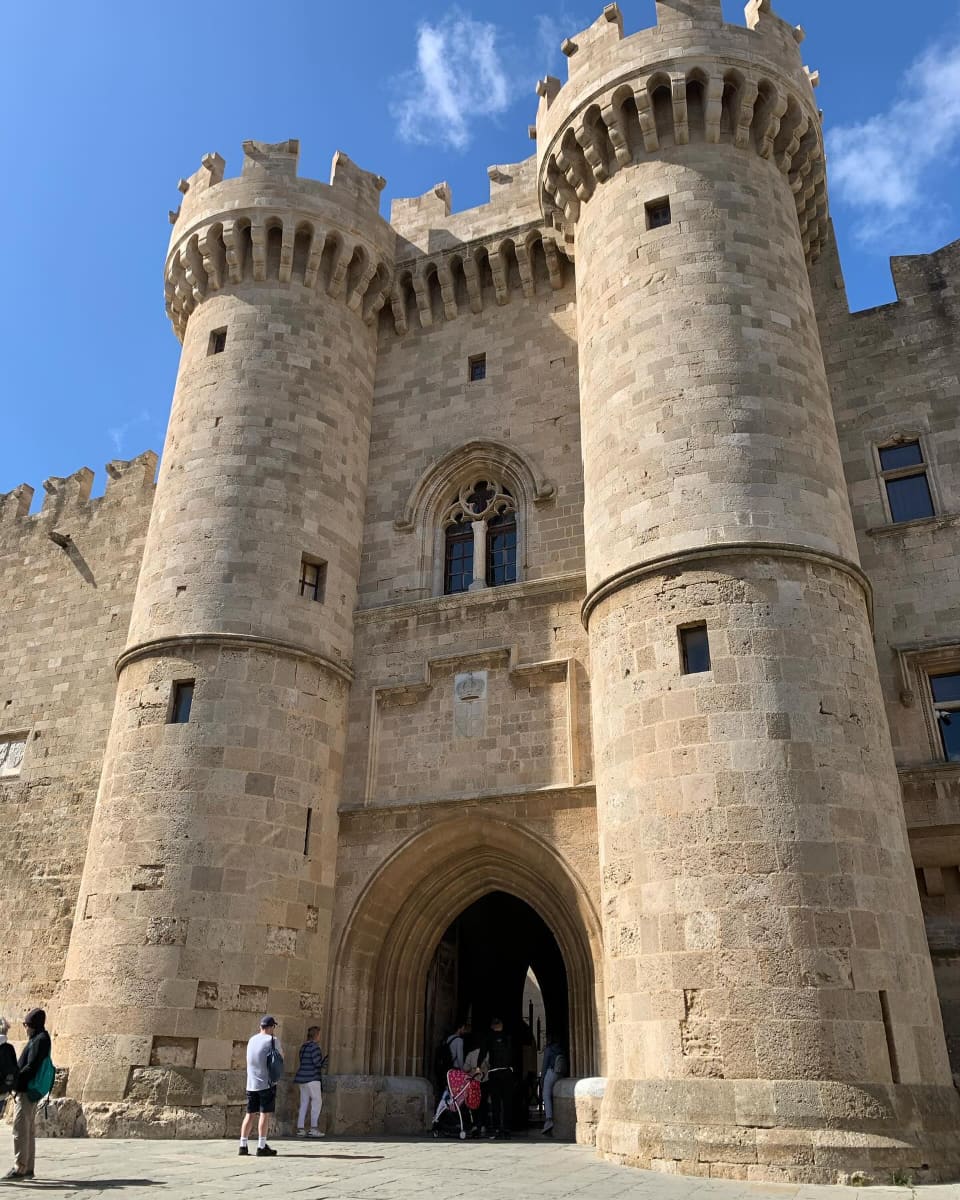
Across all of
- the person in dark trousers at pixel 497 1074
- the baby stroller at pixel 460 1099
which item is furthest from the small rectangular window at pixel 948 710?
the baby stroller at pixel 460 1099

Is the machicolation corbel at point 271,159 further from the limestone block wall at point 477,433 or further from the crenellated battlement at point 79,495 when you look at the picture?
the crenellated battlement at point 79,495

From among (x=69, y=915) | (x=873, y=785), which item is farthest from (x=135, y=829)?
(x=873, y=785)

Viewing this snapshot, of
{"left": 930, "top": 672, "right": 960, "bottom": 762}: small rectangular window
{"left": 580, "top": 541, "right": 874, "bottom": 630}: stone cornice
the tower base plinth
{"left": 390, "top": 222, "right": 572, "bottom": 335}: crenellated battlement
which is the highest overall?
{"left": 390, "top": 222, "right": 572, "bottom": 335}: crenellated battlement

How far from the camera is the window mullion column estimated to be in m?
13.5

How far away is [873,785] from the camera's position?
9273mm

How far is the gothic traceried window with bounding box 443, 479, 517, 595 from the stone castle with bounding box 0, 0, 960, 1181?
0.22ft

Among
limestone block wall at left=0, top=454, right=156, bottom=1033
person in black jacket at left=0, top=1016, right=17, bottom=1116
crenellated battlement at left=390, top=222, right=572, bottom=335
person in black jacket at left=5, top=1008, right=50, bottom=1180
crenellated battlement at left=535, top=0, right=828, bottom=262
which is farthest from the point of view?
crenellated battlement at left=390, top=222, right=572, bottom=335

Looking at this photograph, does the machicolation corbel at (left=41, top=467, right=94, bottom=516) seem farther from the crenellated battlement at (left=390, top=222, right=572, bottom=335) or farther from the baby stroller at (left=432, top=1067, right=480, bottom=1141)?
the baby stroller at (left=432, top=1067, right=480, bottom=1141)

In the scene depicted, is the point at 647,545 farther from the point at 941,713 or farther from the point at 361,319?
the point at 361,319

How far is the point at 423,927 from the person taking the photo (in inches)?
490

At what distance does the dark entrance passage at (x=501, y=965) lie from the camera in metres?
14.9

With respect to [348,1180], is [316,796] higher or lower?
higher

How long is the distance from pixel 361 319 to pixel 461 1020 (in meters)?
10.8

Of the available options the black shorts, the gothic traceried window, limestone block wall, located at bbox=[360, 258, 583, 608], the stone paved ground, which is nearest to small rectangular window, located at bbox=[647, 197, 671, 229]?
limestone block wall, located at bbox=[360, 258, 583, 608]
